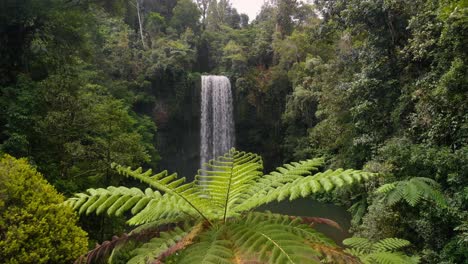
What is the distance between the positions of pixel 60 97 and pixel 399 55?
8168 mm

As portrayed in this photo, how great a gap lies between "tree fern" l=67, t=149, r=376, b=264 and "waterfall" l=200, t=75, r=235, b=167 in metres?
16.6

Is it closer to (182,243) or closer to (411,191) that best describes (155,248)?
(182,243)

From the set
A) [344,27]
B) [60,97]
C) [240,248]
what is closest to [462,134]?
[344,27]

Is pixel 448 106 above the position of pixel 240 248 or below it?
above

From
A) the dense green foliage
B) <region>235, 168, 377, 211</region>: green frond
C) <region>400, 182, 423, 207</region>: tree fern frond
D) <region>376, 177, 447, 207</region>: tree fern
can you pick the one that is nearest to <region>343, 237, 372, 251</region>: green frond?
<region>376, 177, 447, 207</region>: tree fern

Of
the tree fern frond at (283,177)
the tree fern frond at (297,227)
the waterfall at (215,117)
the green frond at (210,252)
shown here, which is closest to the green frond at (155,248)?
the green frond at (210,252)

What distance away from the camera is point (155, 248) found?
59.7 inches

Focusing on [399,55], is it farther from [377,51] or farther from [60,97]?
[60,97]

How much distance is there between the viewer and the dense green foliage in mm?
3691

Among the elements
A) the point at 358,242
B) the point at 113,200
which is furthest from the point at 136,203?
the point at 358,242

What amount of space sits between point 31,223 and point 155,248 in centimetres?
309

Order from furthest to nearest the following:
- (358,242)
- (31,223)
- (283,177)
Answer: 1. (31,223)
2. (358,242)
3. (283,177)

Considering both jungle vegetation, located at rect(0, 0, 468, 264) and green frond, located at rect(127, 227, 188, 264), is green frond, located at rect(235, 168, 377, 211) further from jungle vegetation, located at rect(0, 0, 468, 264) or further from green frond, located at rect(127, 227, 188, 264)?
green frond, located at rect(127, 227, 188, 264)

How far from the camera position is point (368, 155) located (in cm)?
982
